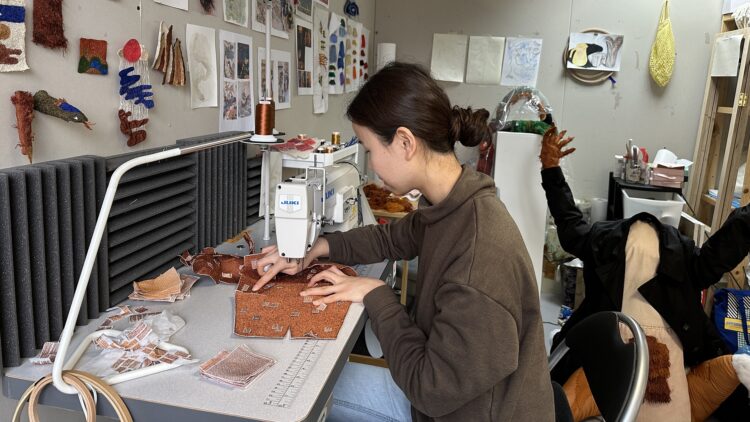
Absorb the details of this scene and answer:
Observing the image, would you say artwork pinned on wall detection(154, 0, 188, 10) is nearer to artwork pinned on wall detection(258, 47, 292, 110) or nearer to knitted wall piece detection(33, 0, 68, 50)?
knitted wall piece detection(33, 0, 68, 50)

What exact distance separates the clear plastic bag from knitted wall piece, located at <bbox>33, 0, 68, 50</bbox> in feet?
8.81

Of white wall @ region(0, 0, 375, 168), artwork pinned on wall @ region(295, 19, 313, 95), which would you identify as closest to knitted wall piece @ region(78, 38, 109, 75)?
white wall @ region(0, 0, 375, 168)

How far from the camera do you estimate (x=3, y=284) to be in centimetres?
96

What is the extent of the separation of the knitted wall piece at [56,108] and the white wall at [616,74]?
9.92 feet

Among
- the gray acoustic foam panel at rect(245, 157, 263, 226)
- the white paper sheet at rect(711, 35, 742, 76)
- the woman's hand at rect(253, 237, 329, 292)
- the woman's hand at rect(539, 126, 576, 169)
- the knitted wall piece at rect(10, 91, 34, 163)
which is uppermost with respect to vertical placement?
the white paper sheet at rect(711, 35, 742, 76)

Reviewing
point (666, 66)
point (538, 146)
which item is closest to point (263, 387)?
point (538, 146)

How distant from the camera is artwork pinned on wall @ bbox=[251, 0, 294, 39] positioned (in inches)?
77.1

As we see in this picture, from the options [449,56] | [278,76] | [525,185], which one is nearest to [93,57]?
[278,76]

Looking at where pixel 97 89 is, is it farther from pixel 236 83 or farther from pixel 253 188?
pixel 253 188

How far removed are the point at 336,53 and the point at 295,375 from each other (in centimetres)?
227

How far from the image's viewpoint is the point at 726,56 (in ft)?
10.5

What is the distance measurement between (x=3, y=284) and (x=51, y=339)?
0.17 metres

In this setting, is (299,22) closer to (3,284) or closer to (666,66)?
(3,284)

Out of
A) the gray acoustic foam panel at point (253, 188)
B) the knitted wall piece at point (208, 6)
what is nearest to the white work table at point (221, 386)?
the gray acoustic foam panel at point (253, 188)
